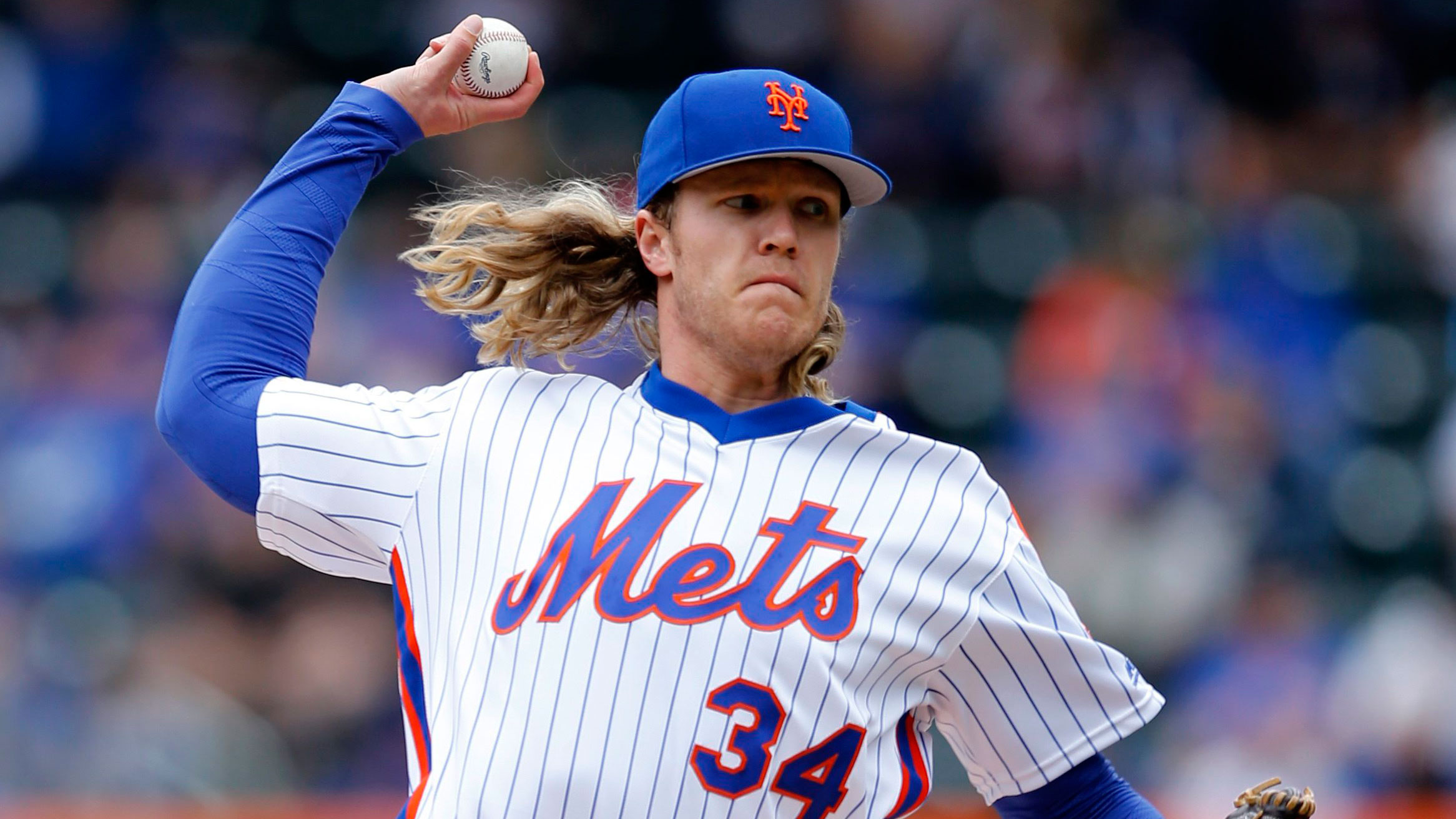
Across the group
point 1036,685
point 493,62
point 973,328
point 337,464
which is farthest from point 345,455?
point 973,328

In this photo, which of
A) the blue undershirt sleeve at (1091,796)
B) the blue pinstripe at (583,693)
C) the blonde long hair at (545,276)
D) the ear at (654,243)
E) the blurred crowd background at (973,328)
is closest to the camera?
the blue pinstripe at (583,693)

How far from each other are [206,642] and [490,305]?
3.93 meters

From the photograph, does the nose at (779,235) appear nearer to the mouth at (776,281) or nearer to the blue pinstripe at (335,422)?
the mouth at (776,281)

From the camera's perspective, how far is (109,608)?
6.33 m

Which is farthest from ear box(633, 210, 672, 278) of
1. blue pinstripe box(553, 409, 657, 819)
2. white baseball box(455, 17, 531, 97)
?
blue pinstripe box(553, 409, 657, 819)

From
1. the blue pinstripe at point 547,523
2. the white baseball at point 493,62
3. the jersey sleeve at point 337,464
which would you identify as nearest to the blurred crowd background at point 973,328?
the white baseball at point 493,62

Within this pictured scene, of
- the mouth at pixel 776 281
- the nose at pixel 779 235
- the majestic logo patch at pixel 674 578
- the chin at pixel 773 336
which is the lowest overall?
the majestic logo patch at pixel 674 578

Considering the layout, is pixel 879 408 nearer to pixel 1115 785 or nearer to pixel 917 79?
pixel 917 79

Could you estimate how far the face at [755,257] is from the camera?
249cm

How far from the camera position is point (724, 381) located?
2.60 meters

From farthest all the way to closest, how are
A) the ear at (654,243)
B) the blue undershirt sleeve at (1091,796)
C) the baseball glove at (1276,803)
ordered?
1. the ear at (654,243)
2. the blue undershirt sleeve at (1091,796)
3. the baseball glove at (1276,803)

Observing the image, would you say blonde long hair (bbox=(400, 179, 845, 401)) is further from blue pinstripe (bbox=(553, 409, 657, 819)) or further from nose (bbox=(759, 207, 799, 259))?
blue pinstripe (bbox=(553, 409, 657, 819))

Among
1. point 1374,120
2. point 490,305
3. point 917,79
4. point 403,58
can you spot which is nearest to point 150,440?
point 403,58

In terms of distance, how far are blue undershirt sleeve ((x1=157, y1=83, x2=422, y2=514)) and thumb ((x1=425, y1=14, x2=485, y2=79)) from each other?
0.28 feet
